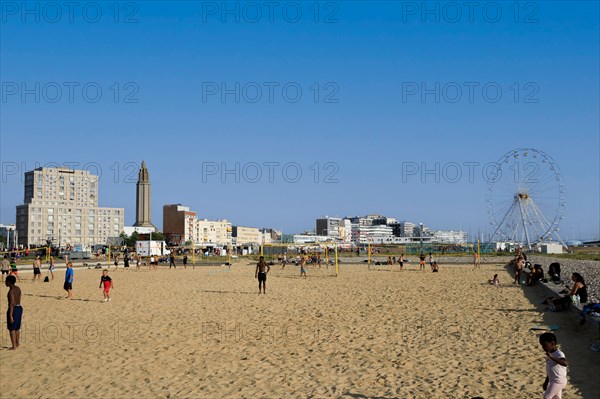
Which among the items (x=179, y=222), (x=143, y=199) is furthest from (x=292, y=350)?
(x=179, y=222)

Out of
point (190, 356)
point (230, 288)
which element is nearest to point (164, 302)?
point (230, 288)

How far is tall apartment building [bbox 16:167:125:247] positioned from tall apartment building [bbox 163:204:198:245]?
27.9 metres

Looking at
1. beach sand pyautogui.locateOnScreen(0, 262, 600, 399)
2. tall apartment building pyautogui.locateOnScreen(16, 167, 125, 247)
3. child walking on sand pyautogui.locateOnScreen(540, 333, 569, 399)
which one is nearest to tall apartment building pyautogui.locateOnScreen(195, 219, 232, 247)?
tall apartment building pyautogui.locateOnScreen(16, 167, 125, 247)

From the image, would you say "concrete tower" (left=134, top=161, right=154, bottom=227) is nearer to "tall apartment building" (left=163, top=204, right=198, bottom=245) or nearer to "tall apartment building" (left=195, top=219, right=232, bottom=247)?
"tall apartment building" (left=163, top=204, right=198, bottom=245)

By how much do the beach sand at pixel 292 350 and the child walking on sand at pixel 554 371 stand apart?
43.4 inches

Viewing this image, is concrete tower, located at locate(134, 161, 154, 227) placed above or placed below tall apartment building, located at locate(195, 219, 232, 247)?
above

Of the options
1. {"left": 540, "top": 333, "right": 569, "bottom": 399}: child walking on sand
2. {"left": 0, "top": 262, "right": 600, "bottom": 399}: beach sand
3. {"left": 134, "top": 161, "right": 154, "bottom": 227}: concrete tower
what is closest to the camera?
{"left": 540, "top": 333, "right": 569, "bottom": 399}: child walking on sand

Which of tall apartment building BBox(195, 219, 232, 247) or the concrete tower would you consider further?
tall apartment building BBox(195, 219, 232, 247)

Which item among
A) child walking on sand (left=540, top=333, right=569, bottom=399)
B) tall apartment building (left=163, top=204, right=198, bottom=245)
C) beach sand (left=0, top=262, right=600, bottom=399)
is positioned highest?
tall apartment building (left=163, top=204, right=198, bottom=245)

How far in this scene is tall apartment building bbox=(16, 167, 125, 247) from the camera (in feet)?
408

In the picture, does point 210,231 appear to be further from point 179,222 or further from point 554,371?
point 554,371

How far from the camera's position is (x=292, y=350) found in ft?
30.5

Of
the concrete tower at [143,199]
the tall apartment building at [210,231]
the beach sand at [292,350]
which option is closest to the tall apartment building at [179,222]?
the tall apartment building at [210,231]

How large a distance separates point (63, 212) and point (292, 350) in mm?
132762
